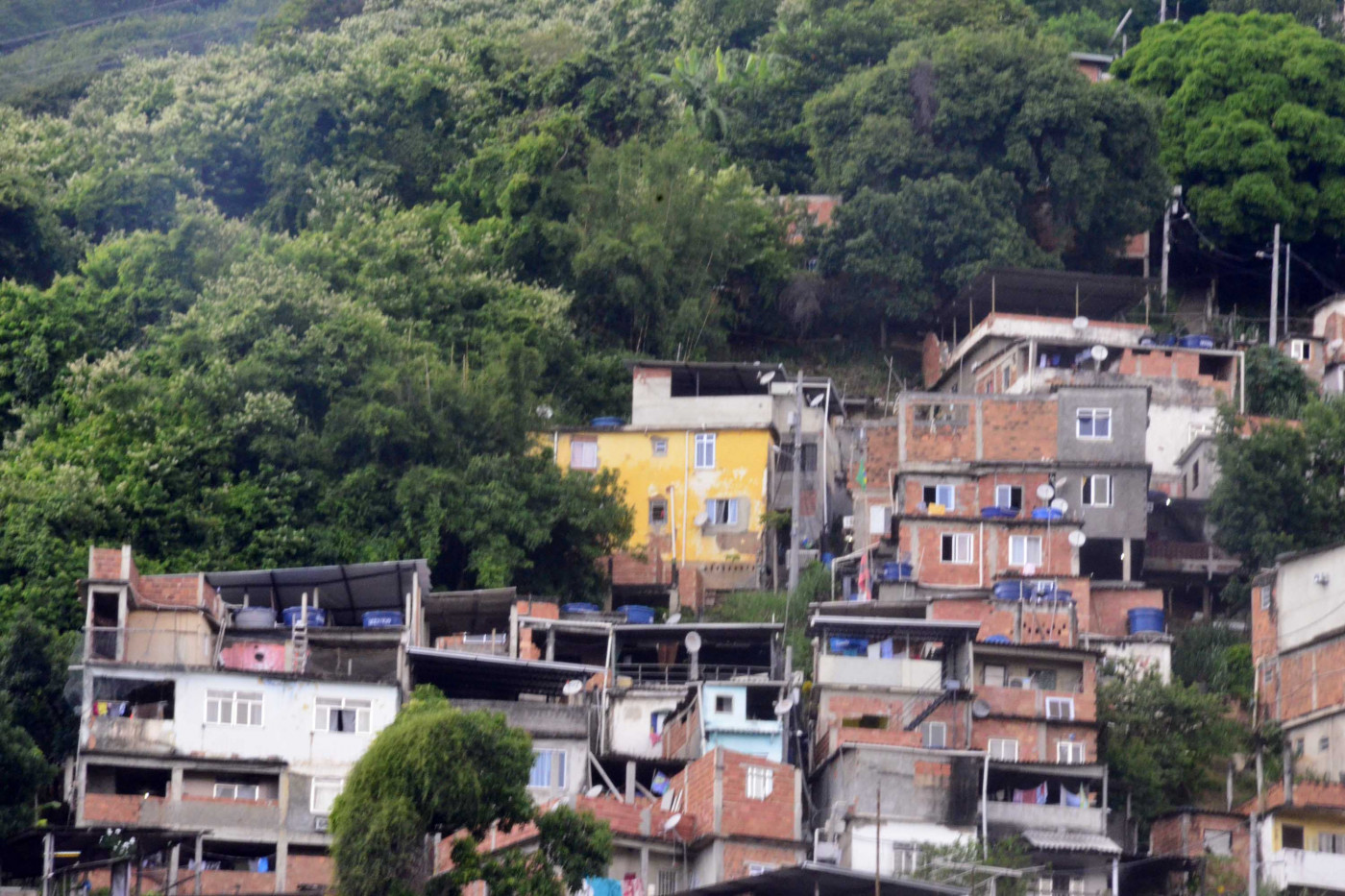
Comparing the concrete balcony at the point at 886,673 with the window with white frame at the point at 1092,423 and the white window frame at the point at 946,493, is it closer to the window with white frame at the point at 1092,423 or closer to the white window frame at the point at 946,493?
the white window frame at the point at 946,493

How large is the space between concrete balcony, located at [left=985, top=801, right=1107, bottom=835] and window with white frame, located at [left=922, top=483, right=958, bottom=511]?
993cm

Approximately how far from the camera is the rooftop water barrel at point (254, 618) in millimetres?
39031

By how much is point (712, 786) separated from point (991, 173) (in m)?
24.9

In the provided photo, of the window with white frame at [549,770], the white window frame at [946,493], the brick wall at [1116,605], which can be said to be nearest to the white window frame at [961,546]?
the white window frame at [946,493]

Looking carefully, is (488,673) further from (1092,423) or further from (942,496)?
(1092,423)

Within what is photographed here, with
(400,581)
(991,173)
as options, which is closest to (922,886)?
(400,581)

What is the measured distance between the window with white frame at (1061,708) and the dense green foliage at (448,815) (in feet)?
34.0

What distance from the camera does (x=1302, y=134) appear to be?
5872 centimetres

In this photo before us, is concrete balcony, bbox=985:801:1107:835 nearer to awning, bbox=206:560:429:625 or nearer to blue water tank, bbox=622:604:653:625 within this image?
blue water tank, bbox=622:604:653:625

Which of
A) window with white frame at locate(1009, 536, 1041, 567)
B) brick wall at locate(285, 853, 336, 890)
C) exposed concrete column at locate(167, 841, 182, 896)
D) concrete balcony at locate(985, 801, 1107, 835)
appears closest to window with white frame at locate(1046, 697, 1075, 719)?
concrete balcony at locate(985, 801, 1107, 835)

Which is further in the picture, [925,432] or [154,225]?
[154,225]

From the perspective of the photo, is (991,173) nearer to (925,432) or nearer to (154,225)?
(925,432)

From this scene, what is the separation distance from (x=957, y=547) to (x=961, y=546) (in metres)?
0.08

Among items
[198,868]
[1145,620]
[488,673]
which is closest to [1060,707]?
[1145,620]
